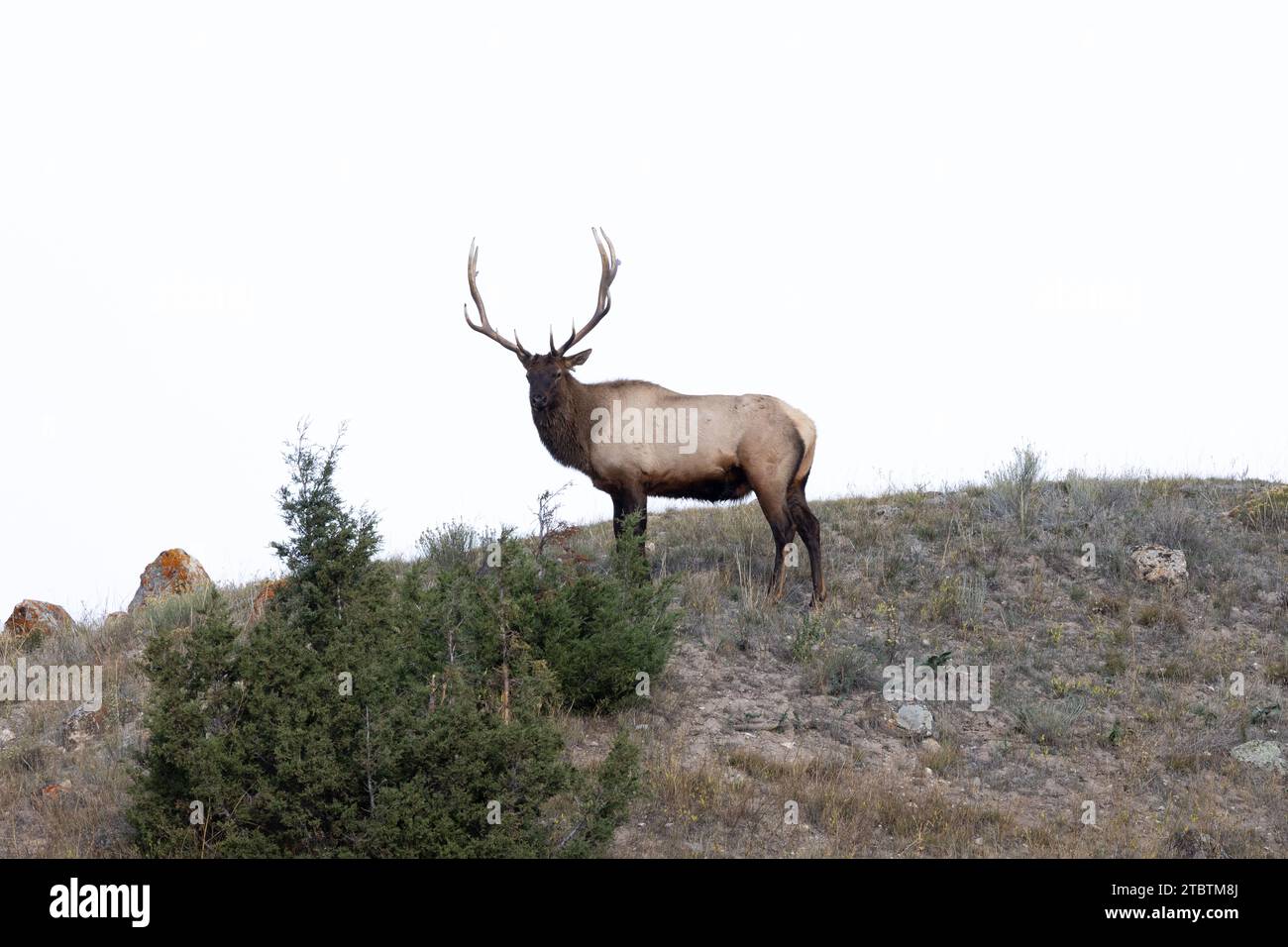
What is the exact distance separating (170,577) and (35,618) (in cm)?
147

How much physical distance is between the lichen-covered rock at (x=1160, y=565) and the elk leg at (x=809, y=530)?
10.2ft

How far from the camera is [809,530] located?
11.4m

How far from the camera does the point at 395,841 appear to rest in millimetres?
6078

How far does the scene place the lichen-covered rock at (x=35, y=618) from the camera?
12.0 m

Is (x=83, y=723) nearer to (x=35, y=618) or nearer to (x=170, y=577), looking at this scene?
(x=35, y=618)

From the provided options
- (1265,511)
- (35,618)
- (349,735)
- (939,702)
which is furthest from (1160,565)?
(35,618)

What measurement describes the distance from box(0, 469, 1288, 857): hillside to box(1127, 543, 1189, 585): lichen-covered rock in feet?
0.35

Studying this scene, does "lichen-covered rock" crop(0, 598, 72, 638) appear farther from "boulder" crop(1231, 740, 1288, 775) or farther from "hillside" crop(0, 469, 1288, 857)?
"boulder" crop(1231, 740, 1288, 775)

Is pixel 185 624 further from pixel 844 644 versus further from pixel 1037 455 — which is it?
pixel 1037 455

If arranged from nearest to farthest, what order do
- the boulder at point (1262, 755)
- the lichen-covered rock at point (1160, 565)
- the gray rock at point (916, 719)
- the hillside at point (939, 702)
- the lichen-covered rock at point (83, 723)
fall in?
the hillside at point (939, 702) → the boulder at point (1262, 755) → the lichen-covered rock at point (83, 723) → the gray rock at point (916, 719) → the lichen-covered rock at point (1160, 565)

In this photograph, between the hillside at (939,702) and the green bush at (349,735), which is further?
the hillside at (939,702)

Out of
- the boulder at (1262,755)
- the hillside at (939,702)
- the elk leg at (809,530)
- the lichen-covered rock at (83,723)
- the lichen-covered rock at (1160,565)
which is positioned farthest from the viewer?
the lichen-covered rock at (1160,565)

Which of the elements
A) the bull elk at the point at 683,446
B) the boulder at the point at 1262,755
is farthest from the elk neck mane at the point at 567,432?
the boulder at the point at 1262,755

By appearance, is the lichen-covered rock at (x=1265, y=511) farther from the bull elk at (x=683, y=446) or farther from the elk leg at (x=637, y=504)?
the elk leg at (x=637, y=504)
